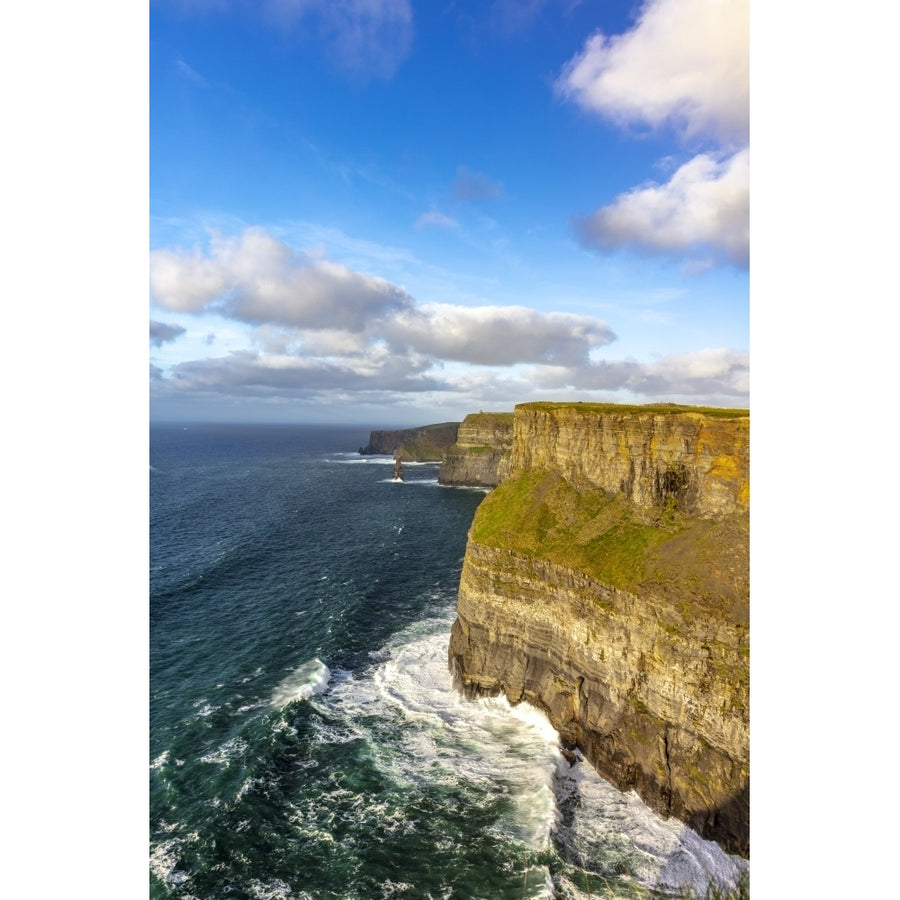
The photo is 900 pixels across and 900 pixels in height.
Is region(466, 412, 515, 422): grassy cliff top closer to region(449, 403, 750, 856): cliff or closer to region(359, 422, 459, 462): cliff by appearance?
region(359, 422, 459, 462): cliff

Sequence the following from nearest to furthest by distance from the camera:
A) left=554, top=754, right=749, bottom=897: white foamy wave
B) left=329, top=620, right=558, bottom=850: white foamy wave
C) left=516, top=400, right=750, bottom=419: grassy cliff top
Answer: left=554, top=754, right=749, bottom=897: white foamy wave, left=329, top=620, right=558, bottom=850: white foamy wave, left=516, top=400, right=750, bottom=419: grassy cliff top

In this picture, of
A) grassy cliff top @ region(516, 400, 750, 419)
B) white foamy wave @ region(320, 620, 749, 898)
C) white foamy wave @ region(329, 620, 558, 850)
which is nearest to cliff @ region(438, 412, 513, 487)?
grassy cliff top @ region(516, 400, 750, 419)

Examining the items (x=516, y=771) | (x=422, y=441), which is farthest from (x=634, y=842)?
(x=422, y=441)

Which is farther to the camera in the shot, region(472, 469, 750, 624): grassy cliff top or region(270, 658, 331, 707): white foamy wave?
region(270, 658, 331, 707): white foamy wave

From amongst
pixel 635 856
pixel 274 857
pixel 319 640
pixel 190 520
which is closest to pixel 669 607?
pixel 635 856

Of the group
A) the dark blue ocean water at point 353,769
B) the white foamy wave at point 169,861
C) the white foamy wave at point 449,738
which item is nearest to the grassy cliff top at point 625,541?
the dark blue ocean water at point 353,769

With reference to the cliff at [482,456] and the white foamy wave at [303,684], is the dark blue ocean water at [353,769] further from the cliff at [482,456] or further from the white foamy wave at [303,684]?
the cliff at [482,456]

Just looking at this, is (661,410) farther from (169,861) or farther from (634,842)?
(169,861)
